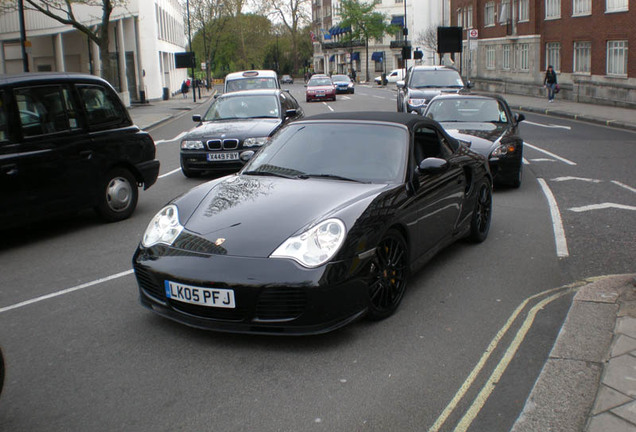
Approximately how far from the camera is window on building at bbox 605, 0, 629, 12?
33219 mm

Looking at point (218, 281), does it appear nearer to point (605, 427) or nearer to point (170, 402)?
point (170, 402)

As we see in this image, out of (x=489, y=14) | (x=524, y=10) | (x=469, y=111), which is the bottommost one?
(x=469, y=111)

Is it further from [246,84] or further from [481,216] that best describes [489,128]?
[246,84]

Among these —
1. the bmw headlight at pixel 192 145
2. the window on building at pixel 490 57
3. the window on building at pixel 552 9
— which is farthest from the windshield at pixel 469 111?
the window on building at pixel 490 57

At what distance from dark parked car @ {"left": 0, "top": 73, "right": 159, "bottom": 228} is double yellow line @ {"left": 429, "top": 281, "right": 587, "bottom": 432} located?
522 centimetres

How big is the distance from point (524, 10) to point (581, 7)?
8524mm

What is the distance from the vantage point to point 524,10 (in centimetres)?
4584

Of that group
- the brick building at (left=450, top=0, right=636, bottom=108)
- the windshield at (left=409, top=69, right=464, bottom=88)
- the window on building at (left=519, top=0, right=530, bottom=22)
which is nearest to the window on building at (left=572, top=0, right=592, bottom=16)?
the brick building at (left=450, top=0, right=636, bottom=108)

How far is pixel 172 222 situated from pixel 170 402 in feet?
5.31

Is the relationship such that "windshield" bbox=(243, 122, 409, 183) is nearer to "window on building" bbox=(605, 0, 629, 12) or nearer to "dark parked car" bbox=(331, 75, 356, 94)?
"window on building" bbox=(605, 0, 629, 12)

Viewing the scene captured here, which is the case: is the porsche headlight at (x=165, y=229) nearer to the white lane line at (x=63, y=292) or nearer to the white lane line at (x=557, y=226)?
the white lane line at (x=63, y=292)

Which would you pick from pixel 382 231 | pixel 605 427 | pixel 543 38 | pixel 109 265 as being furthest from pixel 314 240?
pixel 543 38

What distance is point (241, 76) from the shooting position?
26.6 m

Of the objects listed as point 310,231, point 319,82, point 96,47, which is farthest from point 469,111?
point 96,47
